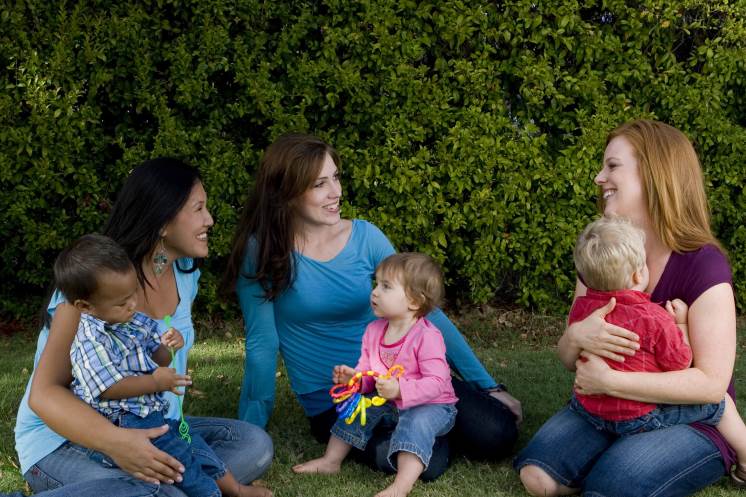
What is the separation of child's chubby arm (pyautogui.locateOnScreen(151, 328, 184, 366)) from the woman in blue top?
845 millimetres

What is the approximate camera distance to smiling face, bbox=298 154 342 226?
4.32m

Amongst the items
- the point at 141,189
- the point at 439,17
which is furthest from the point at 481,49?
the point at 141,189

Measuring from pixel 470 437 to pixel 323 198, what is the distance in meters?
1.29

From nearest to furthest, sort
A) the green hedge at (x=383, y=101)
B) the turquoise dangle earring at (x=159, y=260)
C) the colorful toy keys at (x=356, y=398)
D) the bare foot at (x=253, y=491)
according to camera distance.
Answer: the bare foot at (x=253, y=491) → the turquoise dangle earring at (x=159, y=260) → the colorful toy keys at (x=356, y=398) → the green hedge at (x=383, y=101)

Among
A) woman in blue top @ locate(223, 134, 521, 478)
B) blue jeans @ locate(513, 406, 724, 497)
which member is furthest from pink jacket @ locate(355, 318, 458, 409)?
blue jeans @ locate(513, 406, 724, 497)

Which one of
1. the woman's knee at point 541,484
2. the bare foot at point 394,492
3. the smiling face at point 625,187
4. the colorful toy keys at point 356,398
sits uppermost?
the smiling face at point 625,187

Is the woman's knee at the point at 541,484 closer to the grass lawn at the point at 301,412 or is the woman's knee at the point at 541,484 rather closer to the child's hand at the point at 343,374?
the grass lawn at the point at 301,412

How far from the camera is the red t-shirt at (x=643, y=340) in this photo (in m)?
3.50

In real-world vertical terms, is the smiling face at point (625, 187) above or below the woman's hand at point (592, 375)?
above

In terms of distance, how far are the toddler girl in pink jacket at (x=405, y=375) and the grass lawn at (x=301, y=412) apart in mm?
126

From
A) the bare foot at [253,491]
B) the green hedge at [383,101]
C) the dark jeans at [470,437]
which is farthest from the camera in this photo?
the green hedge at [383,101]

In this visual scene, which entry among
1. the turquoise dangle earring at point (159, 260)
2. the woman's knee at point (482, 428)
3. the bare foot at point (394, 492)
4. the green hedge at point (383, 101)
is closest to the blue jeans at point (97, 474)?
the bare foot at point (394, 492)

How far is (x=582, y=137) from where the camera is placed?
6.86m

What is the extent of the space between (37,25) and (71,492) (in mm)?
4510
